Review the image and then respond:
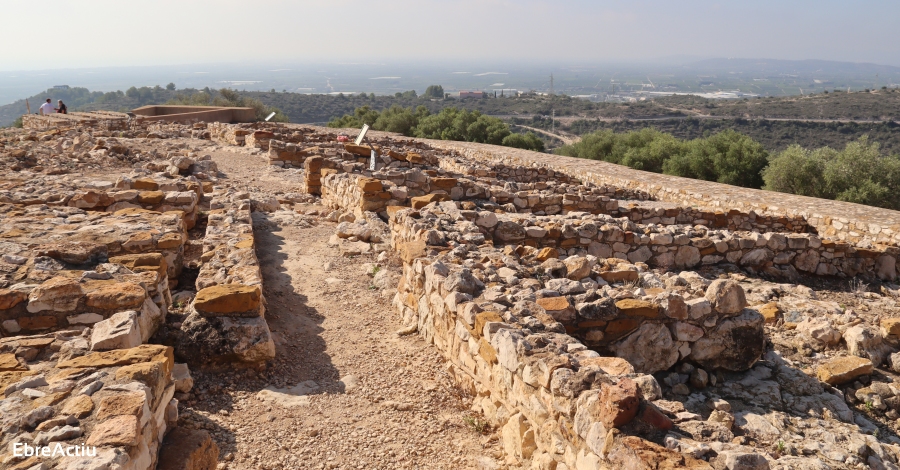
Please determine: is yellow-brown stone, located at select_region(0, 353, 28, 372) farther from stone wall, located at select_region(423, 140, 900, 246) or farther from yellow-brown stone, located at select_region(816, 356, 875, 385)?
stone wall, located at select_region(423, 140, 900, 246)

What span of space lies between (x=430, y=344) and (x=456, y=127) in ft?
75.1

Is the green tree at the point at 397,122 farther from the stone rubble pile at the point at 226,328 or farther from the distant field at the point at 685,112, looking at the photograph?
the stone rubble pile at the point at 226,328

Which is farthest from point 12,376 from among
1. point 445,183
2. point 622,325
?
point 445,183

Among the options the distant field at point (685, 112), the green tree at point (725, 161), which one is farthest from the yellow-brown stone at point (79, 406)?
the distant field at point (685, 112)

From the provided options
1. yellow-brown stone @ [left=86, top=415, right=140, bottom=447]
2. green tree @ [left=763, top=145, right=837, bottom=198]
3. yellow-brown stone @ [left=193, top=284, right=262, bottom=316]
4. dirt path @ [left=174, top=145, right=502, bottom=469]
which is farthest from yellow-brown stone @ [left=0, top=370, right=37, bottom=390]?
green tree @ [left=763, top=145, right=837, bottom=198]

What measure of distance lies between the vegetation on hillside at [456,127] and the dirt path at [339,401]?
840 inches

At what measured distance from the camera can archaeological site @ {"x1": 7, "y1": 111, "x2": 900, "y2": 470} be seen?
2953mm

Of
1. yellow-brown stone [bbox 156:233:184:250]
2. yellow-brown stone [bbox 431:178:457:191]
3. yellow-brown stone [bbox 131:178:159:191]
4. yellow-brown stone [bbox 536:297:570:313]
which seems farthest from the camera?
yellow-brown stone [bbox 431:178:457:191]

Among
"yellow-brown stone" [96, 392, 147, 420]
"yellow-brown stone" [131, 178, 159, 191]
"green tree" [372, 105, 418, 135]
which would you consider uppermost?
"green tree" [372, 105, 418, 135]

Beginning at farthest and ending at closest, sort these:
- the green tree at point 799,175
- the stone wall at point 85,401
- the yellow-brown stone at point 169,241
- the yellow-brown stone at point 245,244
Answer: the green tree at point 799,175 < the yellow-brown stone at point 245,244 < the yellow-brown stone at point 169,241 < the stone wall at point 85,401

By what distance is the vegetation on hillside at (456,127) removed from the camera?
2698 centimetres

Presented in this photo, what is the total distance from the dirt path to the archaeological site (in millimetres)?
21

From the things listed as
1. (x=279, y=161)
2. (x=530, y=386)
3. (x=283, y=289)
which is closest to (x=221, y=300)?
(x=283, y=289)

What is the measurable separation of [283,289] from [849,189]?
16.6 m
